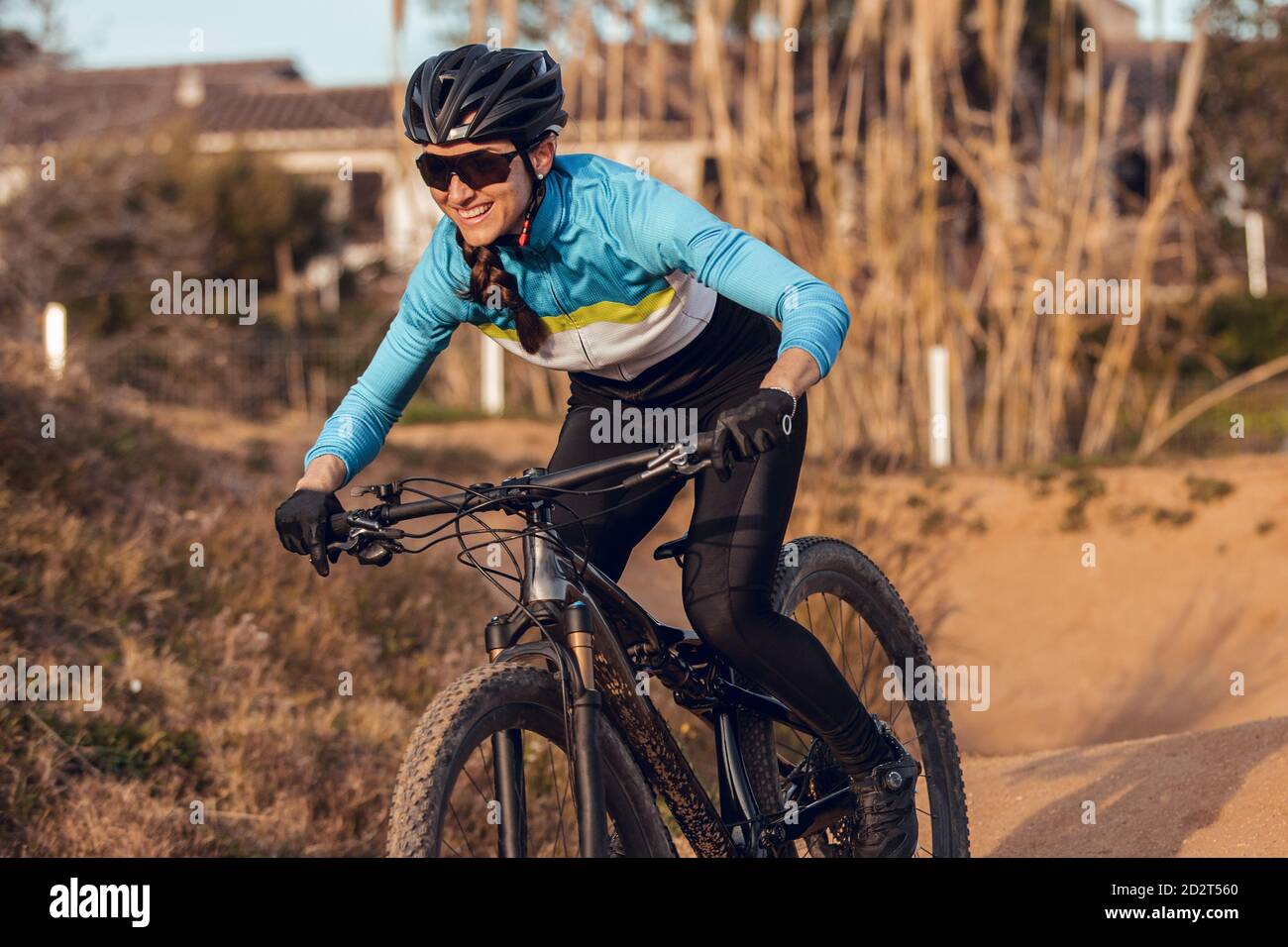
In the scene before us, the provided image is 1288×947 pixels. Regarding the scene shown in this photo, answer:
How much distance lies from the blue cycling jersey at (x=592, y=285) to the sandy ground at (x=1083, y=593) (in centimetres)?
285

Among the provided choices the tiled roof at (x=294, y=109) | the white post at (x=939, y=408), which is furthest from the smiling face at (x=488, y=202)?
the tiled roof at (x=294, y=109)

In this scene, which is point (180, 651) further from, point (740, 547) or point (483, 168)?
point (483, 168)

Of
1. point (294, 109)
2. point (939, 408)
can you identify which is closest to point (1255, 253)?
point (939, 408)

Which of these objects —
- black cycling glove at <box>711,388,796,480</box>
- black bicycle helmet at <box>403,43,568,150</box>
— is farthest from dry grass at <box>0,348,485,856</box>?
black cycling glove at <box>711,388,796,480</box>

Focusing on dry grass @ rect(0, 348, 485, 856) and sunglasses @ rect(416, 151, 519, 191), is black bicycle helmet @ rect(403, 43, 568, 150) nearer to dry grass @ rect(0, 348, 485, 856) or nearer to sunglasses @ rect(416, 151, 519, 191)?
sunglasses @ rect(416, 151, 519, 191)

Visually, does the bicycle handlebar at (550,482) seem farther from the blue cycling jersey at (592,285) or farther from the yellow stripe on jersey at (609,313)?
the yellow stripe on jersey at (609,313)

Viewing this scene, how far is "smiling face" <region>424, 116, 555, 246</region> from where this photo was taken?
3.53 m

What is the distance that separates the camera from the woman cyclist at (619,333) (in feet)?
11.4

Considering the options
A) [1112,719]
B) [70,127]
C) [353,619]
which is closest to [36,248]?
[70,127]

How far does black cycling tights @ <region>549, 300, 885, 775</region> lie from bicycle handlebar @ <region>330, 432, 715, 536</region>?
439mm

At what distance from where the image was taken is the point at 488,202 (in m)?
3.55

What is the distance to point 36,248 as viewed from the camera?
1789 cm

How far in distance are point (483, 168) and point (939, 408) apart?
920 cm
